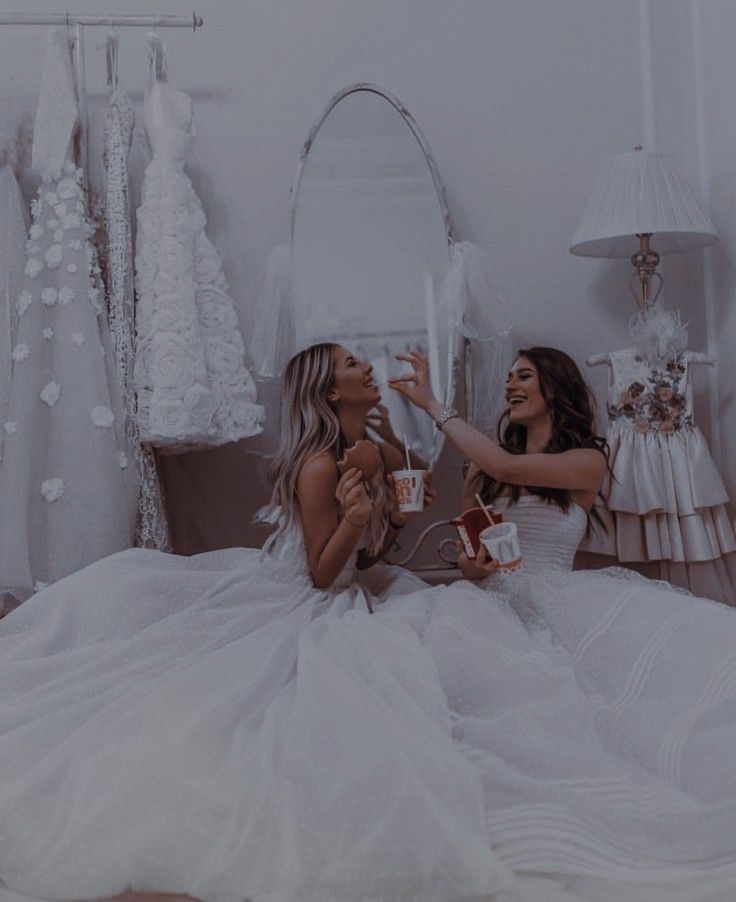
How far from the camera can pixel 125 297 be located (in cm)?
221

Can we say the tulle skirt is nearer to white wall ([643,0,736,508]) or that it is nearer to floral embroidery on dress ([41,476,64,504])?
floral embroidery on dress ([41,476,64,504])

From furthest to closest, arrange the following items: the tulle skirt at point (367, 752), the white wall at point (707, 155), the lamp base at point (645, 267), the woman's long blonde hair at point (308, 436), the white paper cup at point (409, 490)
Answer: the white wall at point (707, 155)
the lamp base at point (645, 267)
the woman's long blonde hair at point (308, 436)
the white paper cup at point (409, 490)
the tulle skirt at point (367, 752)

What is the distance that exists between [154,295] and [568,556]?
1069mm

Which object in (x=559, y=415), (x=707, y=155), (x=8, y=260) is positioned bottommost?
(x=559, y=415)

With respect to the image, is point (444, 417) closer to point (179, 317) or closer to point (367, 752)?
point (179, 317)

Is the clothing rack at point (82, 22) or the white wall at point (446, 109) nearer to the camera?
the clothing rack at point (82, 22)

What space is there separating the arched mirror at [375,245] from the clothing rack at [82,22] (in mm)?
415

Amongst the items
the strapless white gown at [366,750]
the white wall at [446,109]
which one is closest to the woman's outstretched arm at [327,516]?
the strapless white gown at [366,750]

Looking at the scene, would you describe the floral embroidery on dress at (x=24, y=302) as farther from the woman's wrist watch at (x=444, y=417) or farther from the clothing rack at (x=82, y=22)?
the woman's wrist watch at (x=444, y=417)

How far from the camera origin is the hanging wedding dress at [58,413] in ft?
6.79

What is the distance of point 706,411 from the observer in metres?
2.61

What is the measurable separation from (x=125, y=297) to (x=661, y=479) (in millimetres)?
1290

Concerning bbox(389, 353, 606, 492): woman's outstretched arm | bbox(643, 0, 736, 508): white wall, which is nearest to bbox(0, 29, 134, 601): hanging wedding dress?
bbox(389, 353, 606, 492): woman's outstretched arm

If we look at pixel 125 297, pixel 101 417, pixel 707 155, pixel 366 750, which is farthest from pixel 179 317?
pixel 707 155
